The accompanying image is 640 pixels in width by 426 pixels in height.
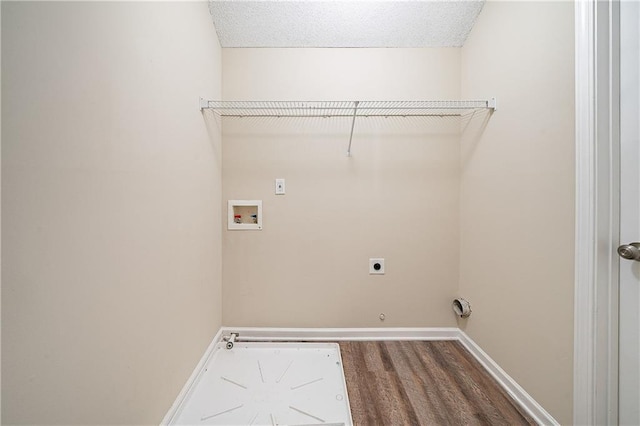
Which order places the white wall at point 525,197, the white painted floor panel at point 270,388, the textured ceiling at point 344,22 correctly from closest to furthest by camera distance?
the white wall at point 525,197, the white painted floor panel at point 270,388, the textured ceiling at point 344,22

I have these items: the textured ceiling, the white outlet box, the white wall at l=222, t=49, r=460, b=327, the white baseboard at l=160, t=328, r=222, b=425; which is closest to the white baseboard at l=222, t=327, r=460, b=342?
the white wall at l=222, t=49, r=460, b=327

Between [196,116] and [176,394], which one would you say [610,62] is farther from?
[176,394]

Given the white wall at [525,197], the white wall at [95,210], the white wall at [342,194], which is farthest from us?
the white wall at [342,194]

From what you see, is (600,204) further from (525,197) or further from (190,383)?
(190,383)

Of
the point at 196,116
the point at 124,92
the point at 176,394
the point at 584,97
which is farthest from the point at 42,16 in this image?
the point at 584,97

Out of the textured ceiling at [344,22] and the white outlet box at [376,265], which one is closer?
the textured ceiling at [344,22]

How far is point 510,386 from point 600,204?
1082mm

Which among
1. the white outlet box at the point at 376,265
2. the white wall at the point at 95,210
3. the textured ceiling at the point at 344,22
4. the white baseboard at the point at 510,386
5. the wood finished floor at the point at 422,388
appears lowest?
the wood finished floor at the point at 422,388

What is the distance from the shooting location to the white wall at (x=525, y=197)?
1005 millimetres

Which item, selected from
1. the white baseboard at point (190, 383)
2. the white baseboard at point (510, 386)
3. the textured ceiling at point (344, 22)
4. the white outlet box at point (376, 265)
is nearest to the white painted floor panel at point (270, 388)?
the white baseboard at point (190, 383)

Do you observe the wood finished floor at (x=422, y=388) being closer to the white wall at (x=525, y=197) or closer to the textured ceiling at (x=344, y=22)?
the white wall at (x=525, y=197)

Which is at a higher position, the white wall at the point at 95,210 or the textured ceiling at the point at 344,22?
the textured ceiling at the point at 344,22

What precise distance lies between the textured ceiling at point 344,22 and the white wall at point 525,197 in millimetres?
206

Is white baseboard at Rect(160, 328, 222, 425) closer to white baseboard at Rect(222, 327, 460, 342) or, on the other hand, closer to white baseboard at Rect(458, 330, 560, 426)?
white baseboard at Rect(222, 327, 460, 342)
